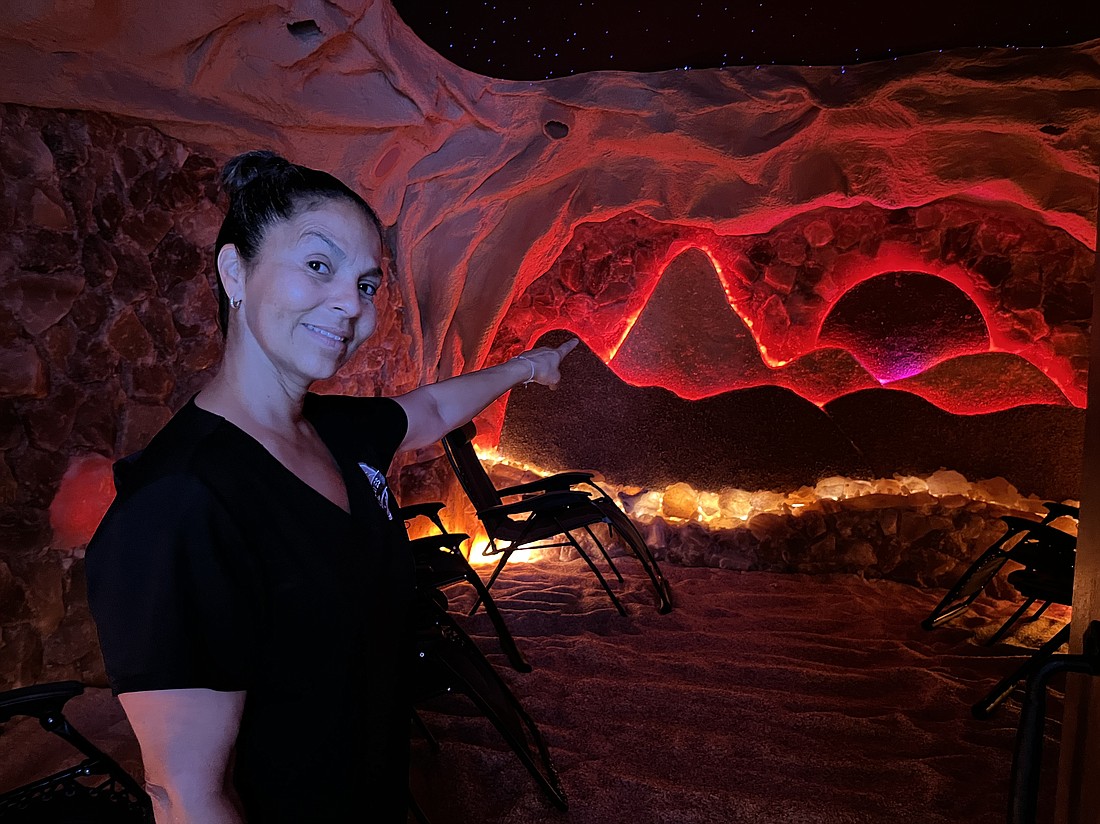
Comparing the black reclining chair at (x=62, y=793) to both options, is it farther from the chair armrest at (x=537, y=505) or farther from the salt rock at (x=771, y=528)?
the salt rock at (x=771, y=528)

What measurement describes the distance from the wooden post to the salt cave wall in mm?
2669

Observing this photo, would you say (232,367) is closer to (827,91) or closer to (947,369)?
(827,91)

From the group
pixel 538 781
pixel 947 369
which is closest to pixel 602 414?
pixel 947 369

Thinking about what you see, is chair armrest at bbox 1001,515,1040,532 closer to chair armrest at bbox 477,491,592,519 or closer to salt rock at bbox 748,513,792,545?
salt rock at bbox 748,513,792,545

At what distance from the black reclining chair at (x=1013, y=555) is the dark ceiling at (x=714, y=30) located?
7.29 ft

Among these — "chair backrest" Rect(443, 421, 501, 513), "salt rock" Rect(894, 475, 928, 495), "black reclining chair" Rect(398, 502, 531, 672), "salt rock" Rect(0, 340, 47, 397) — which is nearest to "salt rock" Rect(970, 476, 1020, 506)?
"salt rock" Rect(894, 475, 928, 495)

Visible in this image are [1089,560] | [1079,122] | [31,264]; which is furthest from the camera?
[1079,122]

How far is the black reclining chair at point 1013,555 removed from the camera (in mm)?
3215

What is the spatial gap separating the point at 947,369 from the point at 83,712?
210 inches

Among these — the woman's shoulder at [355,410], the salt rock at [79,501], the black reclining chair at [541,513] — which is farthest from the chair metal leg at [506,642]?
the woman's shoulder at [355,410]

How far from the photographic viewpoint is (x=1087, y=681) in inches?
36.5

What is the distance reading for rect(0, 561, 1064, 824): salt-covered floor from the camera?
2.15m

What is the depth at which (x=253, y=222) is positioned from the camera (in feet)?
3.27

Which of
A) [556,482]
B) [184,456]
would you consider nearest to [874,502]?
[556,482]
